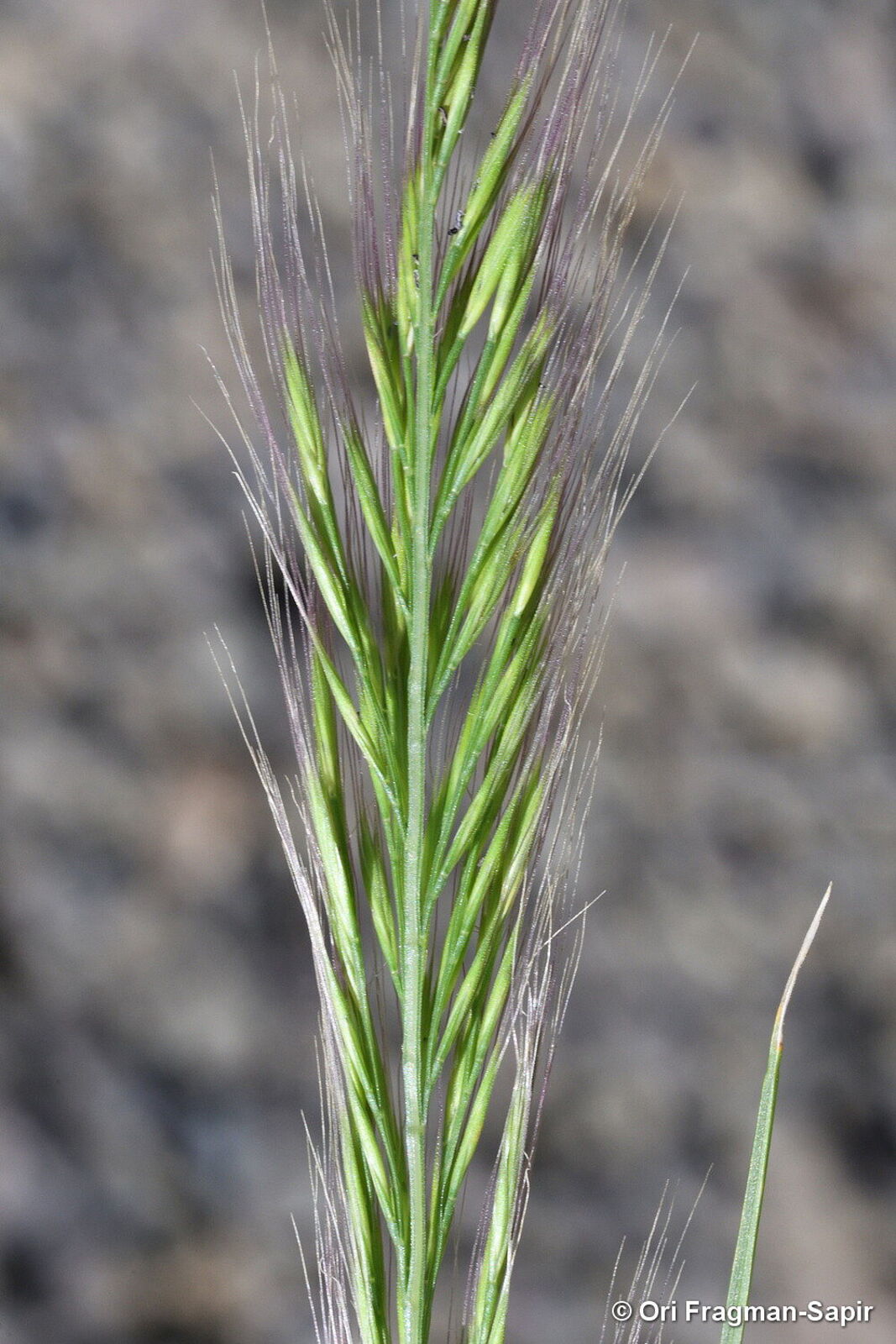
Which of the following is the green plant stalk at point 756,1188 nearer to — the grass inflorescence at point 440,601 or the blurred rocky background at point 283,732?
the grass inflorescence at point 440,601

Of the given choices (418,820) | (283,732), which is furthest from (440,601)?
(283,732)

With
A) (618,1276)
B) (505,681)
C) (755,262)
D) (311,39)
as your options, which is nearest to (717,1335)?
(618,1276)

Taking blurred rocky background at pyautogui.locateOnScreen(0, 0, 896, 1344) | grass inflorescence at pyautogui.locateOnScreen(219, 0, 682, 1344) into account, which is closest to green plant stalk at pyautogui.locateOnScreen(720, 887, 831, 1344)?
grass inflorescence at pyautogui.locateOnScreen(219, 0, 682, 1344)

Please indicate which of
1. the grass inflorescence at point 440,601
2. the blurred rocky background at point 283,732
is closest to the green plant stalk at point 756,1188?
the grass inflorescence at point 440,601

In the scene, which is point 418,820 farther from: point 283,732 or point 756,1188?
point 283,732

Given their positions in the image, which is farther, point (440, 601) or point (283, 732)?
point (283, 732)

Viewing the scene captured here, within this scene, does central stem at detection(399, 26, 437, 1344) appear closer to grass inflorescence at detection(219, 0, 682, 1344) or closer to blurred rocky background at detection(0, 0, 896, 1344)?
grass inflorescence at detection(219, 0, 682, 1344)

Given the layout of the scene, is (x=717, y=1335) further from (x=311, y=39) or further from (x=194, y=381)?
(x=311, y=39)
